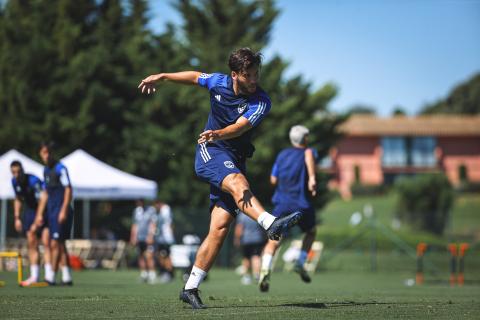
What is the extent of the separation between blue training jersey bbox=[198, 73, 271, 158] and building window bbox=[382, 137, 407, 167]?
262 feet

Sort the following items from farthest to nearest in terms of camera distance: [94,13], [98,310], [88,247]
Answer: [94,13] < [88,247] < [98,310]

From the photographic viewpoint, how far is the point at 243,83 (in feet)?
25.5

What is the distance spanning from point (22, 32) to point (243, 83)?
30.4 metres

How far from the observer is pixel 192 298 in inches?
306

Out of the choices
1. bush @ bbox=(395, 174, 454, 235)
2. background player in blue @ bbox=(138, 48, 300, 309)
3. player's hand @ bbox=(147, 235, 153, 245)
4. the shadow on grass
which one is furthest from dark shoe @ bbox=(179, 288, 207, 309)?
bush @ bbox=(395, 174, 454, 235)

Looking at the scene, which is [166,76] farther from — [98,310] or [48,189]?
[48,189]

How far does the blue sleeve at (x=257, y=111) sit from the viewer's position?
303 inches

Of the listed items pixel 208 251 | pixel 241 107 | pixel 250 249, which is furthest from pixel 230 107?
pixel 250 249

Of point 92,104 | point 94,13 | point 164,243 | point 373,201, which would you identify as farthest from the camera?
point 373,201

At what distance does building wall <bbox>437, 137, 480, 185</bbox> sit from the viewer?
286 ft

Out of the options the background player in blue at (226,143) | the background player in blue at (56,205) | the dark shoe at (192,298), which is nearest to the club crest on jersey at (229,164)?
the background player in blue at (226,143)

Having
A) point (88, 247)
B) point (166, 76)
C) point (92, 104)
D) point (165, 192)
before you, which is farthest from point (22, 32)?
point (166, 76)

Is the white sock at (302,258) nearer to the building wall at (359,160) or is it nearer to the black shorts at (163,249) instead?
Answer: the black shorts at (163,249)

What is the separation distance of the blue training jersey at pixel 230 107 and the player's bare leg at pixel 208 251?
622 mm
